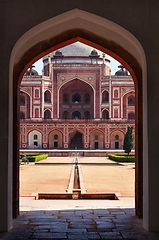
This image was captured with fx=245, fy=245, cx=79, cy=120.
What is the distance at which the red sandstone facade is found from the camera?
27.4 meters

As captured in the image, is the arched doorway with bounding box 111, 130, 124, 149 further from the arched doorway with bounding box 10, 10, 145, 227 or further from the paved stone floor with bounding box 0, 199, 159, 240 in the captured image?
the arched doorway with bounding box 10, 10, 145, 227

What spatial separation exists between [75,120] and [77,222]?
23.9 meters

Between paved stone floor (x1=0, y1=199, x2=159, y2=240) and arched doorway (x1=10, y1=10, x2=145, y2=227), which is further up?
arched doorway (x1=10, y1=10, x2=145, y2=227)

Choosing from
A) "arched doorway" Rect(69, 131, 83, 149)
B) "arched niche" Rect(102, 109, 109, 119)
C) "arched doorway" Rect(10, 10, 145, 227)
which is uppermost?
"arched niche" Rect(102, 109, 109, 119)

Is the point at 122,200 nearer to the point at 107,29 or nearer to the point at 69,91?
the point at 107,29

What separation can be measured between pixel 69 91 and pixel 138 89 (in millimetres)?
28658

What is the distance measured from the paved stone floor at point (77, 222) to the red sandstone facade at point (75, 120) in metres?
22.5

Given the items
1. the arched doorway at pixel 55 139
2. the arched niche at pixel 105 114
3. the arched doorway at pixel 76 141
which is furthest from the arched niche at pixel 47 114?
the arched niche at pixel 105 114

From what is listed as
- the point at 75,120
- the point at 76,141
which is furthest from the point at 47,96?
the point at 76,141

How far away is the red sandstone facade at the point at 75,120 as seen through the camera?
89.9 feet

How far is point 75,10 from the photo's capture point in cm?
359

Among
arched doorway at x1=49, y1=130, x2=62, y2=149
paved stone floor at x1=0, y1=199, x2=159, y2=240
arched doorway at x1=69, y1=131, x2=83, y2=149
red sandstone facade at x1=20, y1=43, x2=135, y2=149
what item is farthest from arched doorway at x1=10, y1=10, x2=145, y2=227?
arched doorway at x1=69, y1=131, x2=83, y2=149

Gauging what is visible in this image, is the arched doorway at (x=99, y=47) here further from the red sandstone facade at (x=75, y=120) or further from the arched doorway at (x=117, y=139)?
the arched doorway at (x=117, y=139)

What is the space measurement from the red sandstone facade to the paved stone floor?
74.0 feet
